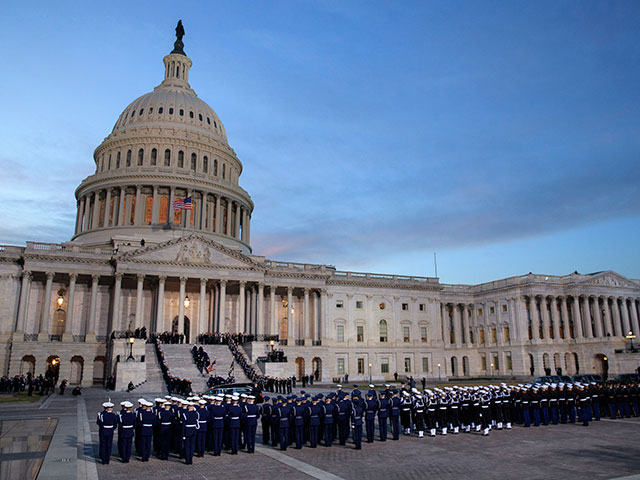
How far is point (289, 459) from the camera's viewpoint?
1823 cm

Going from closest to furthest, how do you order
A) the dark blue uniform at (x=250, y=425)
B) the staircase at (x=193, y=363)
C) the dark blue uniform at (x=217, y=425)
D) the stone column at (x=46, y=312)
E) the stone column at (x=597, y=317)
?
the dark blue uniform at (x=217, y=425) < the dark blue uniform at (x=250, y=425) < the staircase at (x=193, y=363) < the stone column at (x=46, y=312) < the stone column at (x=597, y=317)

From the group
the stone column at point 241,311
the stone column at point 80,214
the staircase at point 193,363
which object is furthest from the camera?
the stone column at point 80,214

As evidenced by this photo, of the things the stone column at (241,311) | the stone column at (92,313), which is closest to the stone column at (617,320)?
the stone column at (241,311)

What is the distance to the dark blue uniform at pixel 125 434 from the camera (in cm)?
1738

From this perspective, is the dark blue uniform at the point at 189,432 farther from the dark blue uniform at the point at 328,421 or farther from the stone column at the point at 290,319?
the stone column at the point at 290,319

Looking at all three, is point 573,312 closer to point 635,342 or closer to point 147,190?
point 635,342

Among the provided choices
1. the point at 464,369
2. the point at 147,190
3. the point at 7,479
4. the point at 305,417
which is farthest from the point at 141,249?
the point at 464,369

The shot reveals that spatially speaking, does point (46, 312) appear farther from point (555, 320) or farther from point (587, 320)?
point (587, 320)

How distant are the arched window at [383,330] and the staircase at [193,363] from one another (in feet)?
92.4

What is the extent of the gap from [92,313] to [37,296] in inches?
294

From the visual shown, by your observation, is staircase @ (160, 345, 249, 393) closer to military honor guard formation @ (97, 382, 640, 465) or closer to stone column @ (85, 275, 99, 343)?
stone column @ (85, 275, 99, 343)

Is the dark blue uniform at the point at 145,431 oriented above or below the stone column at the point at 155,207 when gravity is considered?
below

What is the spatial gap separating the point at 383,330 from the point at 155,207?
122ft

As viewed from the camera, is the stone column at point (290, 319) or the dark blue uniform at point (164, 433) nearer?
the dark blue uniform at point (164, 433)
